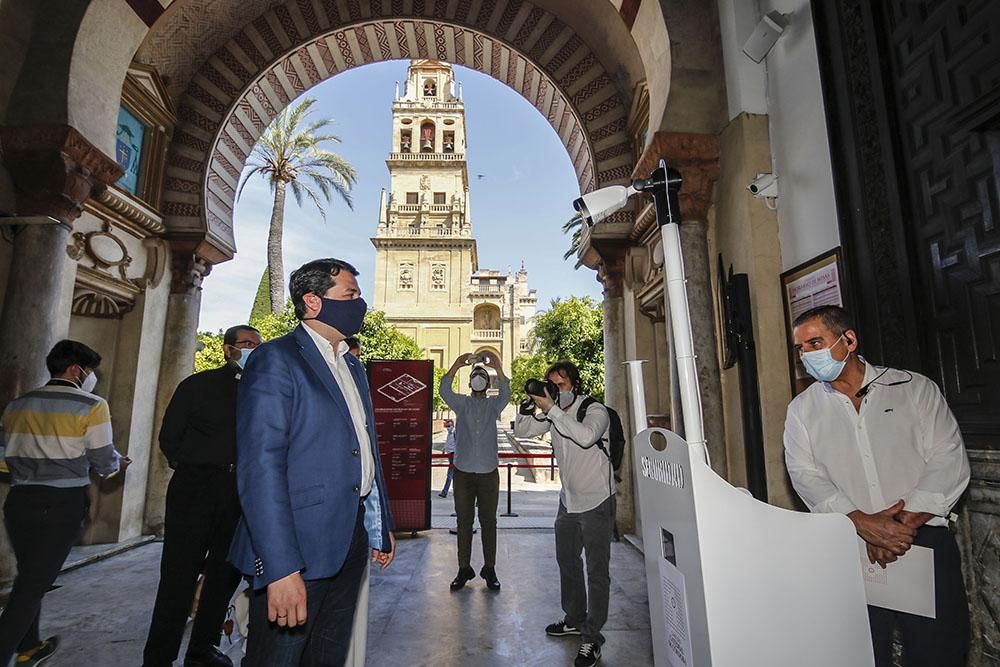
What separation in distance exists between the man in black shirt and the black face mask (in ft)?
4.48

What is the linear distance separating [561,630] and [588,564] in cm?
62

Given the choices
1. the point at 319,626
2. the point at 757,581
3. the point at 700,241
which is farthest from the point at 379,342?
the point at 757,581

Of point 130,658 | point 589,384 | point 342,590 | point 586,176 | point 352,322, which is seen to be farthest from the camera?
point 589,384

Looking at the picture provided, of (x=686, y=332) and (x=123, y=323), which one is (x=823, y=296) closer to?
(x=686, y=332)

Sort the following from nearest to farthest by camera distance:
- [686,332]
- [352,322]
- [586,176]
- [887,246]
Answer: [686,332] → [352,322] → [887,246] → [586,176]

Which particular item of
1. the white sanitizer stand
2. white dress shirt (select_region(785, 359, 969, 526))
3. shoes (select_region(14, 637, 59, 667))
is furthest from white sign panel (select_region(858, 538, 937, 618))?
shoes (select_region(14, 637, 59, 667))

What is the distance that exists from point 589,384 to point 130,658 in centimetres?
1300

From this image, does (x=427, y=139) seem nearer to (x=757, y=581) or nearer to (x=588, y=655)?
(x=588, y=655)

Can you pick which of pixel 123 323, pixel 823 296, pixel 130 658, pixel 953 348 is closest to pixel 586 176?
pixel 823 296

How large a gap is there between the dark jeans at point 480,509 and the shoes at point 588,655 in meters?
1.48

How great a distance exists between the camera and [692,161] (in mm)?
4234

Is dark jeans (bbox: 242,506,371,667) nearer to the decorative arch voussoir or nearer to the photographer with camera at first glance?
the photographer with camera

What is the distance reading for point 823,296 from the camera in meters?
3.24

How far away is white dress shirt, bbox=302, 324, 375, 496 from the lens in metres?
2.01
